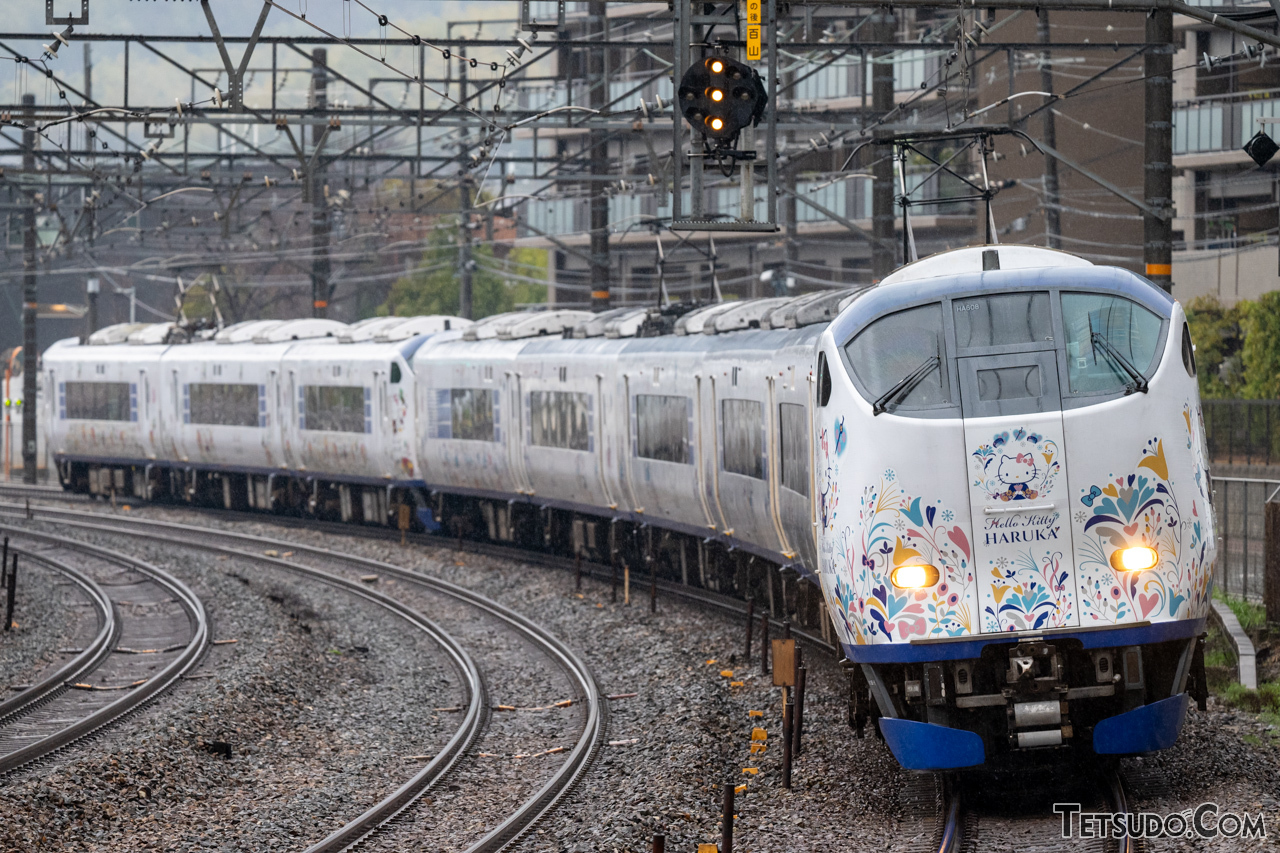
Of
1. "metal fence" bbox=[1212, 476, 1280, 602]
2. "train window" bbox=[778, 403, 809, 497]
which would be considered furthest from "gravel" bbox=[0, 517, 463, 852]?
"metal fence" bbox=[1212, 476, 1280, 602]

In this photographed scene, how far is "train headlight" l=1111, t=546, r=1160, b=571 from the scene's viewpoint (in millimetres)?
9867

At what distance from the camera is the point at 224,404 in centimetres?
3412

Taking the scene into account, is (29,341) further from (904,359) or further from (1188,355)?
(1188,355)

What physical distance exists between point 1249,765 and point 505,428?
16427 mm

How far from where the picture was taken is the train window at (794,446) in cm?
1409

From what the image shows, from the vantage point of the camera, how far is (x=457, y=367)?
90.9 ft

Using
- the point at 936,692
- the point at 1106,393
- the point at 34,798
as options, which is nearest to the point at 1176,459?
the point at 1106,393

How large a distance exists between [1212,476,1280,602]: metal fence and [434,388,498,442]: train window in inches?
448

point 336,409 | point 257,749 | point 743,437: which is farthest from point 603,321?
point 257,749

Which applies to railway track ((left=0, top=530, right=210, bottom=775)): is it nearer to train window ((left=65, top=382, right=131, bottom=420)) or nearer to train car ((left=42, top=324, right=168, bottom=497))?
train car ((left=42, top=324, right=168, bottom=497))

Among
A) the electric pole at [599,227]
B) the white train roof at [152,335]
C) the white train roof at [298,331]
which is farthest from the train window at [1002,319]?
the white train roof at [152,335]

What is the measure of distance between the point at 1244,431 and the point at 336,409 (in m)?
15.5

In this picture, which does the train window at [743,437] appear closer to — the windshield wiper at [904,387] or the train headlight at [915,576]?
the windshield wiper at [904,387]

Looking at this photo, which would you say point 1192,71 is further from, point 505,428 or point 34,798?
point 34,798
